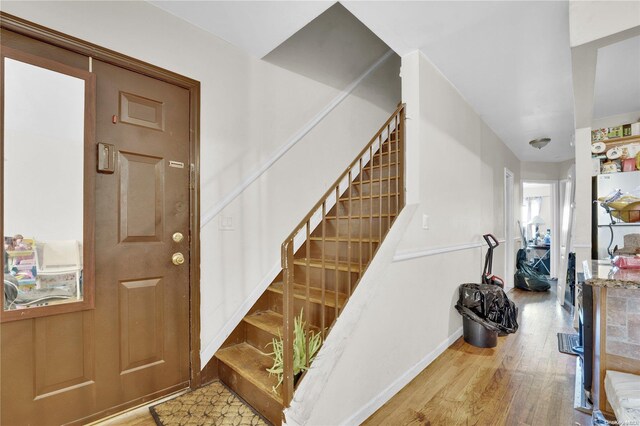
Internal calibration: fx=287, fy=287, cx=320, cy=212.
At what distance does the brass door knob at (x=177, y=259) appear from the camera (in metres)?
1.84

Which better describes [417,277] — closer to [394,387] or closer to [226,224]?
[394,387]

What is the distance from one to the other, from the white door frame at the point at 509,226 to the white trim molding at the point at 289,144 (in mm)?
3011

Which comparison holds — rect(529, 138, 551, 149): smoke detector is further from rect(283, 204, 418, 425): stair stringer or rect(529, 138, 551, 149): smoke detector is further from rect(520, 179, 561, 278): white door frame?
rect(283, 204, 418, 425): stair stringer

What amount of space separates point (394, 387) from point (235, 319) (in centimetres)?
121

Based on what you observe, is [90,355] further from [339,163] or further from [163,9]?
[339,163]

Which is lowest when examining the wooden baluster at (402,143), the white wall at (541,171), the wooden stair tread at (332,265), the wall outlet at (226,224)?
the wooden stair tread at (332,265)

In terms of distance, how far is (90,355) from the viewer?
5.10 ft

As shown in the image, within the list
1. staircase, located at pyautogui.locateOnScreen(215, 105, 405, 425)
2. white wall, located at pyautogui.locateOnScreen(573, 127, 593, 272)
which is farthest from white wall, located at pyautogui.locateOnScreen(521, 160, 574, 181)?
staircase, located at pyautogui.locateOnScreen(215, 105, 405, 425)

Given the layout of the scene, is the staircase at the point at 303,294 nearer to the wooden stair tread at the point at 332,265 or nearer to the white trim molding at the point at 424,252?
the wooden stair tread at the point at 332,265

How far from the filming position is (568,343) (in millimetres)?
2717

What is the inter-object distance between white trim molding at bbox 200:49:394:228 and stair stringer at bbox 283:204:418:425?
1.10 metres

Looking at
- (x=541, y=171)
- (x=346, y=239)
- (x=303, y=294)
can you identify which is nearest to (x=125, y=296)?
(x=303, y=294)

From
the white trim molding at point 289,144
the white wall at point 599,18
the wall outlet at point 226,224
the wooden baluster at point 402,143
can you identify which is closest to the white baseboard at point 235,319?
the wall outlet at point 226,224

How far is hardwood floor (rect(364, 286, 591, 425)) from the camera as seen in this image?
169 centimetres
